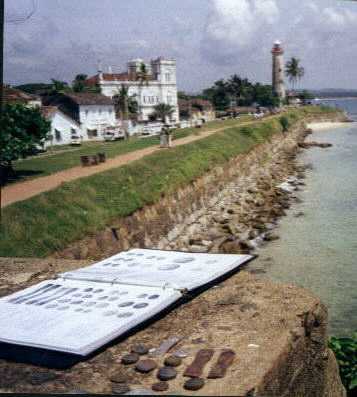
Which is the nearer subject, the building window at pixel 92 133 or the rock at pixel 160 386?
the rock at pixel 160 386

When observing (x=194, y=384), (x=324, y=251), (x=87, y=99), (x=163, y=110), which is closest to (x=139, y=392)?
(x=194, y=384)

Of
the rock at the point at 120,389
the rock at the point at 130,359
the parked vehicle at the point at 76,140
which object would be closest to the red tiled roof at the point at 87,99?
the parked vehicle at the point at 76,140

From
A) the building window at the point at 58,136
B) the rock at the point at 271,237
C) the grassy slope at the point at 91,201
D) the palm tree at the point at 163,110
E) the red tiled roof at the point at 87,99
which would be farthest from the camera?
the palm tree at the point at 163,110

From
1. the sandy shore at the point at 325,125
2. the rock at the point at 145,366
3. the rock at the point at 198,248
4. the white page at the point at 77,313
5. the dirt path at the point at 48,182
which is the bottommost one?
the rock at the point at 198,248

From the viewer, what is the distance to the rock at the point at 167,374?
3354mm

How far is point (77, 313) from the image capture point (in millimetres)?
3949

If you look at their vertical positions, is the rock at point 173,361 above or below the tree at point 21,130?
below

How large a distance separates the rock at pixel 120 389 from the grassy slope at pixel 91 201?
6961mm

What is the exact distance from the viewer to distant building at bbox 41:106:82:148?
2391 centimetres

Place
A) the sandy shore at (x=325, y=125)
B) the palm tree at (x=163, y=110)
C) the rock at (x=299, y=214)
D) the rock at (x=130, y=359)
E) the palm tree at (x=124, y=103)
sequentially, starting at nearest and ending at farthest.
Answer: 1. the rock at (x=130, y=359)
2. the rock at (x=299, y=214)
3. the palm tree at (x=163, y=110)
4. the palm tree at (x=124, y=103)
5. the sandy shore at (x=325, y=125)

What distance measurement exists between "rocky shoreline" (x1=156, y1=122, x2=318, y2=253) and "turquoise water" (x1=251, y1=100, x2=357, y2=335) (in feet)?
2.02

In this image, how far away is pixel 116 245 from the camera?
12469 millimetres

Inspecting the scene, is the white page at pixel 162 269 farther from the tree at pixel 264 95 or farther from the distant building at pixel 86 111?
the tree at pixel 264 95

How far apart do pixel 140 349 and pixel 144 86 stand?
34.4m
